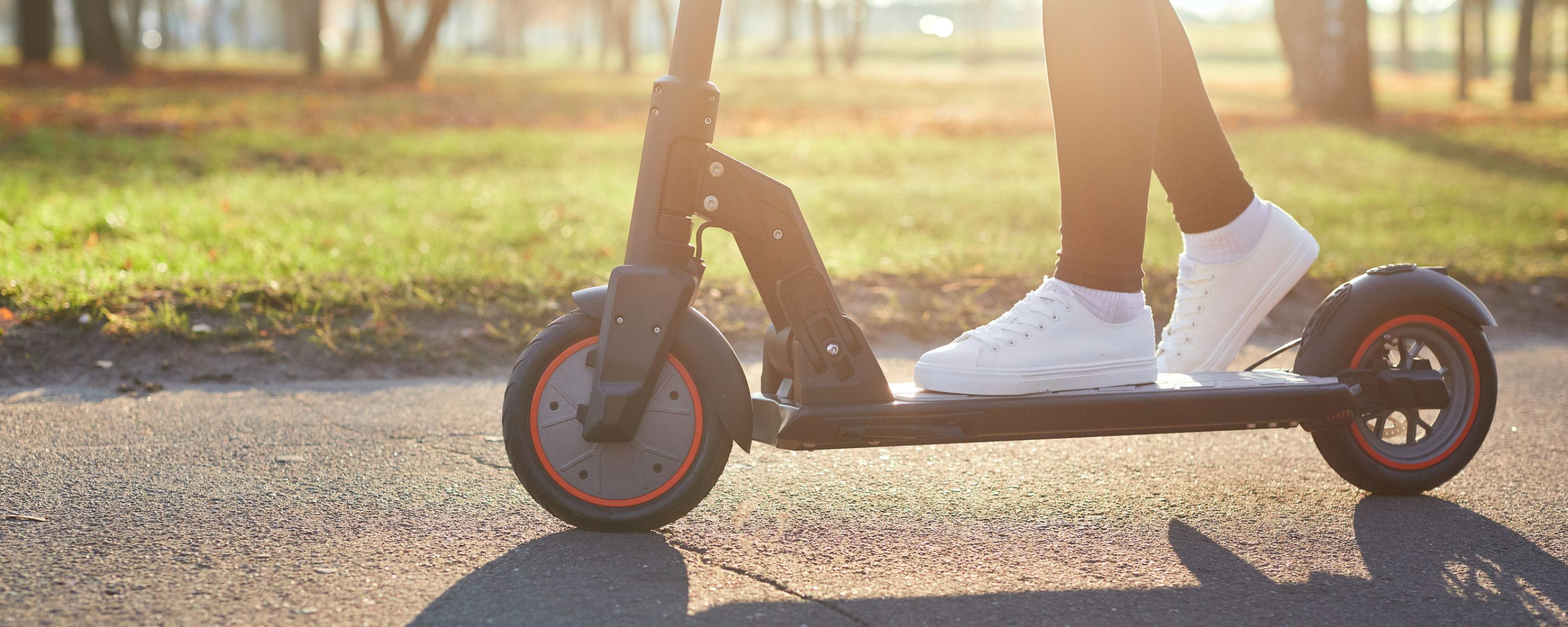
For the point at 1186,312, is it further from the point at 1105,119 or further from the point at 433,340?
the point at 433,340

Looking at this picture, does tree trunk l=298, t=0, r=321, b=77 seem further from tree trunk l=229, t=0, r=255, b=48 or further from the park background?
tree trunk l=229, t=0, r=255, b=48

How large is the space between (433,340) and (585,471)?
214 centimetres

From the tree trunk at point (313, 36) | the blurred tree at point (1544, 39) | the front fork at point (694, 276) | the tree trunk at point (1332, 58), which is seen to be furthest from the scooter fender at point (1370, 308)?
the blurred tree at point (1544, 39)

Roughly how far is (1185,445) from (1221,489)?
42 cm

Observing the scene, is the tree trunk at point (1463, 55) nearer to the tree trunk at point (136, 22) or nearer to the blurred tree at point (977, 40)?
the blurred tree at point (977, 40)

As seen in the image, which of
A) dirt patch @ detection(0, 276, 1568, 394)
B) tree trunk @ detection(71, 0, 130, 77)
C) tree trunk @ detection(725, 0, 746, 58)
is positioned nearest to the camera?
dirt patch @ detection(0, 276, 1568, 394)

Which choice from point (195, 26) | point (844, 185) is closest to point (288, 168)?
point (844, 185)

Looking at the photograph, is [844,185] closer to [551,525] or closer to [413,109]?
[551,525]

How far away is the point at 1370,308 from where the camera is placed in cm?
273

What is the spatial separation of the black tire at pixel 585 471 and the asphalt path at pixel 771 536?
0.21 ft

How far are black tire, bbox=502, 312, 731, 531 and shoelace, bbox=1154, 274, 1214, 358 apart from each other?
1117 millimetres

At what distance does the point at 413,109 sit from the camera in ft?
49.0

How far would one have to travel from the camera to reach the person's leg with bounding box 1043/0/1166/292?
2.43 meters

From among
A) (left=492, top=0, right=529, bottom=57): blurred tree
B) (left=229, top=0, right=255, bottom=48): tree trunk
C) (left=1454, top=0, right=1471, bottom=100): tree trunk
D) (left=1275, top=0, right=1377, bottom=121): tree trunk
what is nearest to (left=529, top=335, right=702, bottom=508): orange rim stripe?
(left=1275, top=0, right=1377, bottom=121): tree trunk
